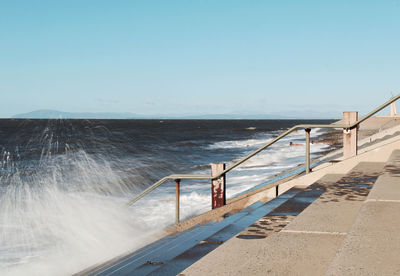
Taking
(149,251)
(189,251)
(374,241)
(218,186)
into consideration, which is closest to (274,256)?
(374,241)

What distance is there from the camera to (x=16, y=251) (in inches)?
307

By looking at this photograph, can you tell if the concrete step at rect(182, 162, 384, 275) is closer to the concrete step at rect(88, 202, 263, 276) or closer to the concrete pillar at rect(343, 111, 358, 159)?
the concrete step at rect(88, 202, 263, 276)

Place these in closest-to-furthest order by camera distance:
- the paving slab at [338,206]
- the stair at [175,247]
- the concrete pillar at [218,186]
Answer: the paving slab at [338,206], the stair at [175,247], the concrete pillar at [218,186]

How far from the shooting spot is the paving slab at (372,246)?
240 centimetres

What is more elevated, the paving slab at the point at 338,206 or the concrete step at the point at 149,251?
the paving slab at the point at 338,206

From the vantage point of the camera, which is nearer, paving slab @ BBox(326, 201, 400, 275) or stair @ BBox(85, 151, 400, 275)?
paving slab @ BBox(326, 201, 400, 275)

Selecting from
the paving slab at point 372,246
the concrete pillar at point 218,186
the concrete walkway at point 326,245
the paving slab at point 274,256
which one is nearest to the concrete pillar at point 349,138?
the concrete pillar at point 218,186

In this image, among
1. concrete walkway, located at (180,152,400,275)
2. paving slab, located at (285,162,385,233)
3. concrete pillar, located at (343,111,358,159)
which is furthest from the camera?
concrete pillar, located at (343,111,358,159)

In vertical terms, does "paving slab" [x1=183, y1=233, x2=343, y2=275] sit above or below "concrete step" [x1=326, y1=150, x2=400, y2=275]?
below

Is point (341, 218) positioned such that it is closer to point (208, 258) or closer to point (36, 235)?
point (208, 258)

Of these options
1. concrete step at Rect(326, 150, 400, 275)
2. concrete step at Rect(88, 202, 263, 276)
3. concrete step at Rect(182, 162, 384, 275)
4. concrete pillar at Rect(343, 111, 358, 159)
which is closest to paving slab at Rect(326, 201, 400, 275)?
concrete step at Rect(326, 150, 400, 275)

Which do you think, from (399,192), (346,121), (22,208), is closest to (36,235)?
(22,208)

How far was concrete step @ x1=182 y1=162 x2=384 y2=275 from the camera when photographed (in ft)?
8.89

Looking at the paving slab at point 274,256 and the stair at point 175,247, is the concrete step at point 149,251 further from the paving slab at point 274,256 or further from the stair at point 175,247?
the paving slab at point 274,256
